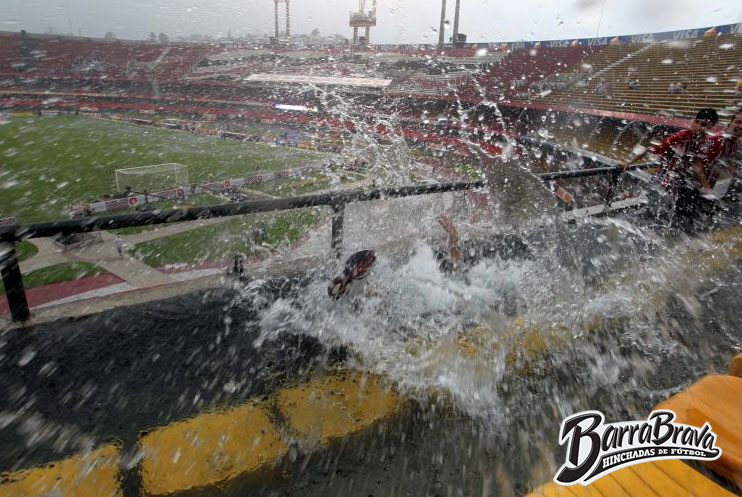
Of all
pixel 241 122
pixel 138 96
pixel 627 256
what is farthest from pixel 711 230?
pixel 138 96

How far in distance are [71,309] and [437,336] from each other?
6.58 feet

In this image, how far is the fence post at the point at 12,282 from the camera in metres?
2.16

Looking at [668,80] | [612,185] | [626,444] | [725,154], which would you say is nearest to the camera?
[626,444]

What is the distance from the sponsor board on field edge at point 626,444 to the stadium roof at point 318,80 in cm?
2900

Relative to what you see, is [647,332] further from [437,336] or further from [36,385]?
[36,385]

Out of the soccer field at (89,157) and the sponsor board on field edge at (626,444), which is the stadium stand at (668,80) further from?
the sponsor board on field edge at (626,444)

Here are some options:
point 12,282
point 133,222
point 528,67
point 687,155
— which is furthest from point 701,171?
point 528,67

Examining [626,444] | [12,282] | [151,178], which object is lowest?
[151,178]

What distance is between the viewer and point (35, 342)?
2.16 metres

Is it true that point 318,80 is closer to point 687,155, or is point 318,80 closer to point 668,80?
point 668,80

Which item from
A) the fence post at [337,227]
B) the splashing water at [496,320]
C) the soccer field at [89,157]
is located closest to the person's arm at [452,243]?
the splashing water at [496,320]

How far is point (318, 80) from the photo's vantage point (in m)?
32.0

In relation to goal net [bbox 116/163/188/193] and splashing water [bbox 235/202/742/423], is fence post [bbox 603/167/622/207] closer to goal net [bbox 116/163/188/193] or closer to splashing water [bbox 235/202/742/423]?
splashing water [bbox 235/202/742/423]

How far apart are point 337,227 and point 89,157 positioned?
31.1 m
